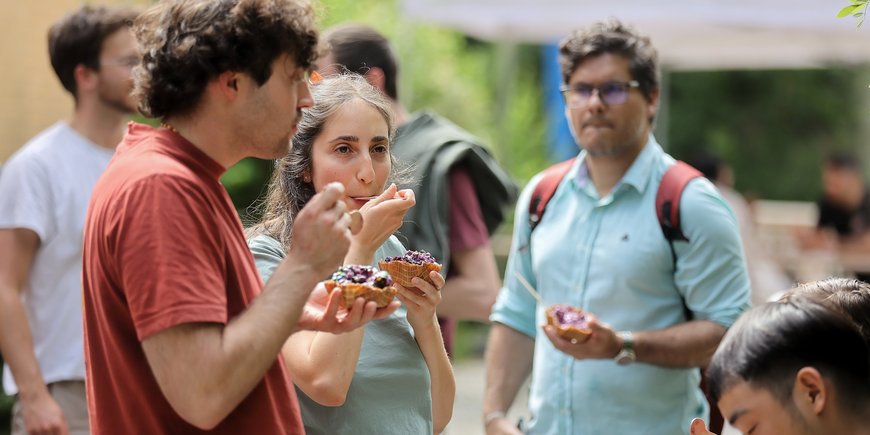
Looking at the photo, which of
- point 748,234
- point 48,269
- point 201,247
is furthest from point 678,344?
point 748,234

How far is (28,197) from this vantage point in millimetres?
4414

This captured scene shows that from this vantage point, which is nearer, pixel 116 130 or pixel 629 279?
pixel 629 279

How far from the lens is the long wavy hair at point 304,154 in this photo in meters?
2.94

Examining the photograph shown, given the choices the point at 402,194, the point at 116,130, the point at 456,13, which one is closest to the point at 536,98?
the point at 456,13

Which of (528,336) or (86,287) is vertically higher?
(86,287)

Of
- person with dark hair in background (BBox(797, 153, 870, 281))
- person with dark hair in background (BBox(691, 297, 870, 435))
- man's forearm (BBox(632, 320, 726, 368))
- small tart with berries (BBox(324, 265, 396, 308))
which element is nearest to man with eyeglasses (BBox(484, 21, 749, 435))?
man's forearm (BBox(632, 320, 726, 368))

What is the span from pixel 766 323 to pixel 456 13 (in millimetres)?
5370

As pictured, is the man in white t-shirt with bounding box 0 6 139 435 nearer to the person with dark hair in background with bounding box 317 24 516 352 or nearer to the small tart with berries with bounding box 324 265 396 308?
the person with dark hair in background with bounding box 317 24 516 352

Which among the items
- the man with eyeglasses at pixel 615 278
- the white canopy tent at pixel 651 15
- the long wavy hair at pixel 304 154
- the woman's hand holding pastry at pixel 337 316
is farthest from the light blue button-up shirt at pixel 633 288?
the white canopy tent at pixel 651 15

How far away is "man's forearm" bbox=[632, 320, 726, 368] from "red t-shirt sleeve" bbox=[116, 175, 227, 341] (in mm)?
1897

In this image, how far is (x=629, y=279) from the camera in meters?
3.80

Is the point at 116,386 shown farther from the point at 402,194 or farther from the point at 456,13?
the point at 456,13

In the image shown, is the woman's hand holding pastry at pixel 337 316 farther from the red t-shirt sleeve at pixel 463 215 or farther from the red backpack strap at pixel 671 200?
the red t-shirt sleeve at pixel 463 215

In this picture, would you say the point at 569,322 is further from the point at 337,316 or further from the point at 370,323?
the point at 337,316
